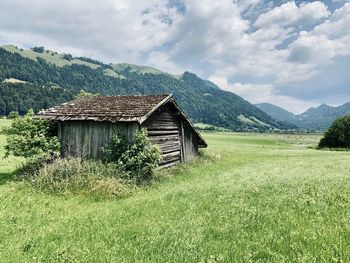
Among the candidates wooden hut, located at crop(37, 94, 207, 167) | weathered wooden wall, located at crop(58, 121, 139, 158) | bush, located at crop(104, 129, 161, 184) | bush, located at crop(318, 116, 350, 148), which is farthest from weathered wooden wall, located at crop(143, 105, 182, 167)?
bush, located at crop(318, 116, 350, 148)

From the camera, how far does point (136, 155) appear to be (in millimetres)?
19750

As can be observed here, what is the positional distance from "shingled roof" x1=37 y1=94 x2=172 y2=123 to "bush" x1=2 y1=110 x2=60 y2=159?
58.4 inches

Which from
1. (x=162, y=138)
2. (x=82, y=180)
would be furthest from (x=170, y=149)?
(x=82, y=180)

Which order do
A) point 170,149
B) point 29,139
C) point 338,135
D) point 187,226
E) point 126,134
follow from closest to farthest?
1. point 187,226
2. point 29,139
3. point 126,134
4. point 170,149
5. point 338,135

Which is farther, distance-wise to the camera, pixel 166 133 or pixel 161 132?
pixel 166 133

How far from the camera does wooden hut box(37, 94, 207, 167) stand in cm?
2103

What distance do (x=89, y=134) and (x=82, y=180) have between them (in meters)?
7.26

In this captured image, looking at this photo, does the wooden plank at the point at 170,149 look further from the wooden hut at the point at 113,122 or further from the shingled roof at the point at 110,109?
the shingled roof at the point at 110,109

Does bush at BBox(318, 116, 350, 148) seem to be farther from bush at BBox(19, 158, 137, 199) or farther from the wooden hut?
bush at BBox(19, 158, 137, 199)

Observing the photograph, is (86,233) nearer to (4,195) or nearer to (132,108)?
(4,195)

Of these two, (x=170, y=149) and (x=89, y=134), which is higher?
(x=89, y=134)

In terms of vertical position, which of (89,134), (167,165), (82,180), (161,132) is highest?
(161,132)

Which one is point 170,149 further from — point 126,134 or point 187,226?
point 187,226

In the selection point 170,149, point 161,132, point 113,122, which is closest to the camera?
point 113,122
